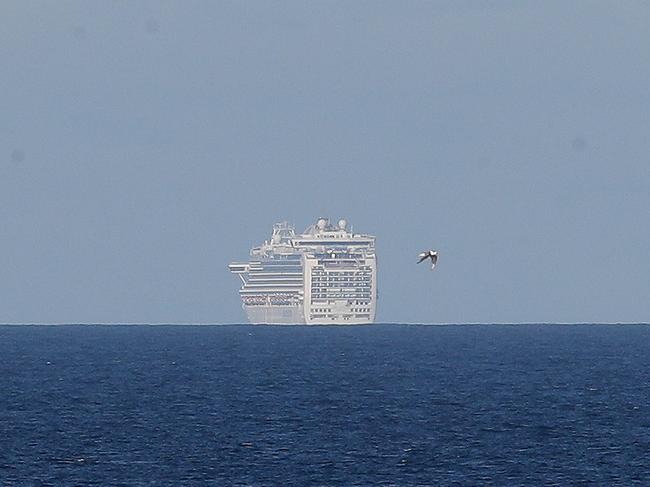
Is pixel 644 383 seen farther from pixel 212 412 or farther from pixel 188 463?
pixel 188 463

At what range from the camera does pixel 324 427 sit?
88125 millimetres

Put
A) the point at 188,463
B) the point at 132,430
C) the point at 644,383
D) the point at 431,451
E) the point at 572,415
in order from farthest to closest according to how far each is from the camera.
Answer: the point at 644,383 → the point at 572,415 → the point at 132,430 → the point at 431,451 → the point at 188,463

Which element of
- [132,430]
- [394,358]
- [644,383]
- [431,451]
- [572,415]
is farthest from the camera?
[394,358]

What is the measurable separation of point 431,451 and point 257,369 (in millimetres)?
77806

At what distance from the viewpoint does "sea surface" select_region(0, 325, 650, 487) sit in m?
68.4

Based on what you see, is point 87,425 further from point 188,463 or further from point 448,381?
point 448,381

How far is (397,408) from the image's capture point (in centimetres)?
10162

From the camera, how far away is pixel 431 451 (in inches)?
3004

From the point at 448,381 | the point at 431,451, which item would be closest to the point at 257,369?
the point at 448,381

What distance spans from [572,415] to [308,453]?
25.6 m

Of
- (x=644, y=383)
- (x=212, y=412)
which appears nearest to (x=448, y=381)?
(x=644, y=383)

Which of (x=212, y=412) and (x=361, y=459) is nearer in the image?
(x=361, y=459)

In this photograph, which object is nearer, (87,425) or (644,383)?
(87,425)

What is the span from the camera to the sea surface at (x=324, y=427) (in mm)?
68438
